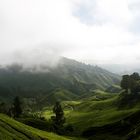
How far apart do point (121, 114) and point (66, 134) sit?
118ft

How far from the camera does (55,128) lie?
178 meters

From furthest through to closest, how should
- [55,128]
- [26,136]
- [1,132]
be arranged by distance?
[55,128]
[26,136]
[1,132]

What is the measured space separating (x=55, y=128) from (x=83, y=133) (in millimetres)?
17114

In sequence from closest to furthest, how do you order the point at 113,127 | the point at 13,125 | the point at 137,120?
the point at 13,125
the point at 137,120
the point at 113,127

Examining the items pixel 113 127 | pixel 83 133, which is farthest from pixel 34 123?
pixel 113 127

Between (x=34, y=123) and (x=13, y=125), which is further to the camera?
(x=34, y=123)

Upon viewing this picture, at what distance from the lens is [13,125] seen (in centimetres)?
11412

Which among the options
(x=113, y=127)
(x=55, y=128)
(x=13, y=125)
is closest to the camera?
(x=13, y=125)

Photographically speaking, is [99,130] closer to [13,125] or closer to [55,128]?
[55,128]

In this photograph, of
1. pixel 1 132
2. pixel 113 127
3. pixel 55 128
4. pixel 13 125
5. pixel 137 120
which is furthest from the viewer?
pixel 55 128

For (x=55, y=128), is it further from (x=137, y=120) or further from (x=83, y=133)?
(x=137, y=120)

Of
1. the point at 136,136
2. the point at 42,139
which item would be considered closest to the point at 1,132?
the point at 42,139

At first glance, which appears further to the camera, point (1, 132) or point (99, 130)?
point (99, 130)

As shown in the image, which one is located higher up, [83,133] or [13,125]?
[13,125]
